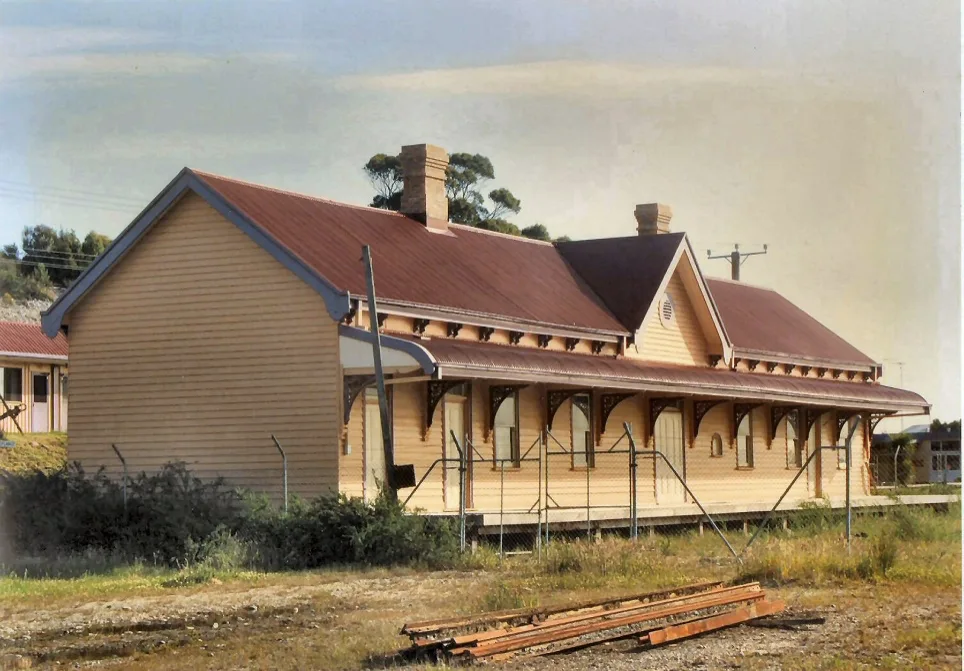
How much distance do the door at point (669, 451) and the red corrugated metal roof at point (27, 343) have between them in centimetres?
2234

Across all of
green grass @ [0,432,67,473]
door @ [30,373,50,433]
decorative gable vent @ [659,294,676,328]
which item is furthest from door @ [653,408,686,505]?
door @ [30,373,50,433]

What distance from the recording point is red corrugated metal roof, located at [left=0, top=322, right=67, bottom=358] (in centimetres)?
4859

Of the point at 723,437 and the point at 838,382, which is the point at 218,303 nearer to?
the point at 723,437

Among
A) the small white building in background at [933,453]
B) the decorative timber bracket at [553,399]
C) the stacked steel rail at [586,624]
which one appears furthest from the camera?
the small white building in background at [933,453]

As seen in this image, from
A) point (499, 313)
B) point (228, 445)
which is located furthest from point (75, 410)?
point (499, 313)

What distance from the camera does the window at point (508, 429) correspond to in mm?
29375

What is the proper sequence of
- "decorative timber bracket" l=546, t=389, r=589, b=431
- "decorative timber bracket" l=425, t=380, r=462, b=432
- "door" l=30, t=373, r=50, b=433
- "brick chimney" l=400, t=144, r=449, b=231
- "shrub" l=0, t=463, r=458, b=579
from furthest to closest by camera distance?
1. "door" l=30, t=373, r=50, b=433
2. "brick chimney" l=400, t=144, r=449, b=231
3. "decorative timber bracket" l=546, t=389, r=589, b=431
4. "decorative timber bracket" l=425, t=380, r=462, b=432
5. "shrub" l=0, t=463, r=458, b=579

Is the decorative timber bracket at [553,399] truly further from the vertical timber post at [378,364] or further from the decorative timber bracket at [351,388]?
the vertical timber post at [378,364]

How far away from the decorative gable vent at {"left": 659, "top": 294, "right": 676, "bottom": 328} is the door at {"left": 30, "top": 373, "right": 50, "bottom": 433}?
76.7 feet

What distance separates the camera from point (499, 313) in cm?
2947

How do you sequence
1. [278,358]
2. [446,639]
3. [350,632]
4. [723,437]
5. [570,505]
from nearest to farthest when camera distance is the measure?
1. [446,639]
2. [350,632]
3. [278,358]
4. [570,505]
5. [723,437]

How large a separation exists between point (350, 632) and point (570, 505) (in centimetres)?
1481

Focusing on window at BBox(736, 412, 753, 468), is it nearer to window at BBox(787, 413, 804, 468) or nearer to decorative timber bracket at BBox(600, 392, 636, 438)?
window at BBox(787, 413, 804, 468)

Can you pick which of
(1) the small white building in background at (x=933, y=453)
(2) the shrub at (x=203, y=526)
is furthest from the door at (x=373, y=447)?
(1) the small white building in background at (x=933, y=453)
